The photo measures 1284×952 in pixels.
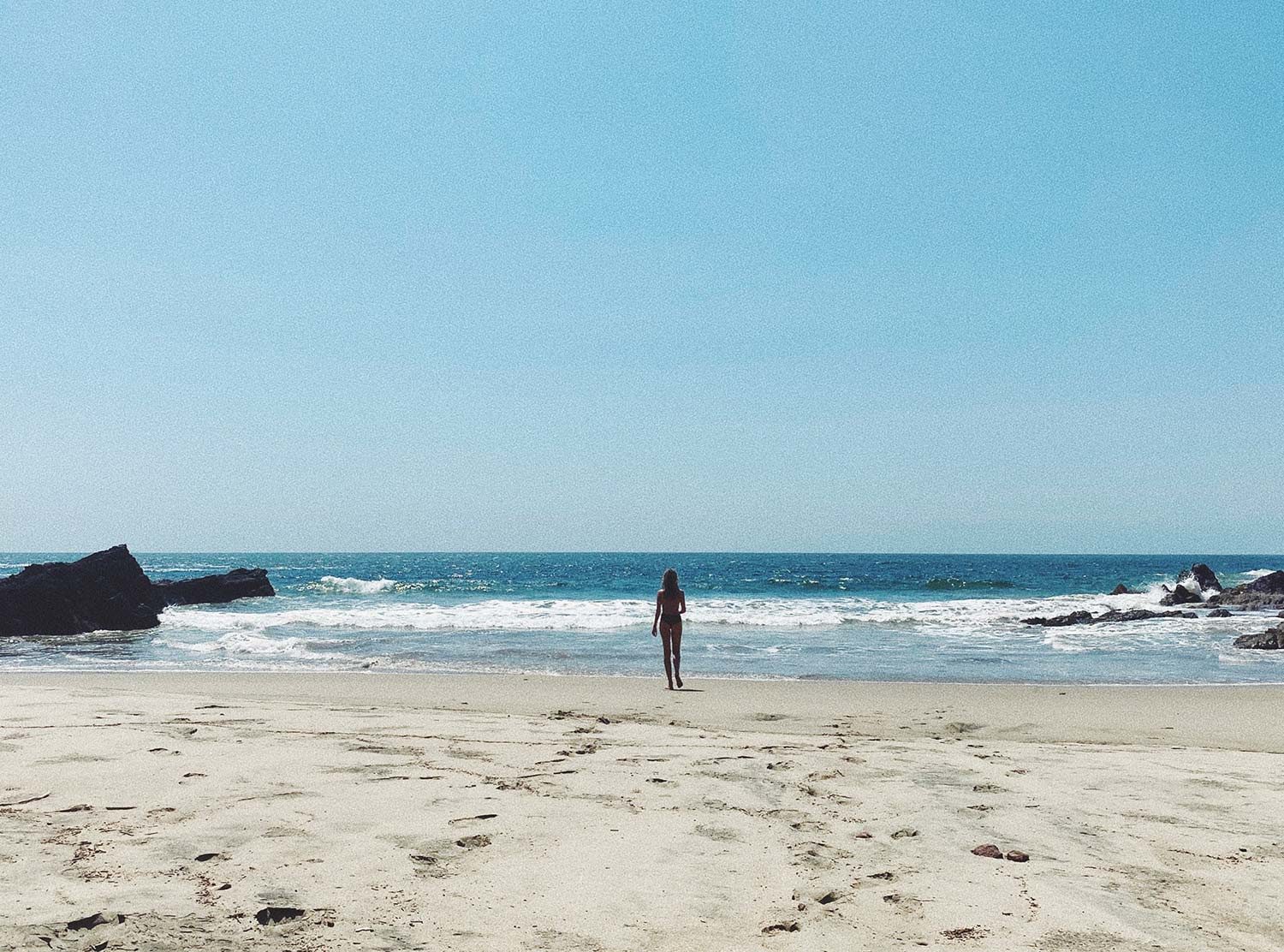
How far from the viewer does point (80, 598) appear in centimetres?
2397

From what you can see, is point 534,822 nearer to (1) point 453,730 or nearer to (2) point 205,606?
(1) point 453,730

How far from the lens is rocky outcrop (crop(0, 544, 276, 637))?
73.7 ft

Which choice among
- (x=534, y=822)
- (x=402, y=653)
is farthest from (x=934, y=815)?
(x=402, y=653)

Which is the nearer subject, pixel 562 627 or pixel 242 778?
pixel 242 778

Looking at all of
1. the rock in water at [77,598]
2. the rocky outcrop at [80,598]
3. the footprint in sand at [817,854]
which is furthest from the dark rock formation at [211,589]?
the footprint in sand at [817,854]

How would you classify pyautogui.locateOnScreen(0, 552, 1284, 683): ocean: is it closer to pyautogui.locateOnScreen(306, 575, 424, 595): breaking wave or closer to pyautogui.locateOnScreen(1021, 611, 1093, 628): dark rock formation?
pyautogui.locateOnScreen(1021, 611, 1093, 628): dark rock formation

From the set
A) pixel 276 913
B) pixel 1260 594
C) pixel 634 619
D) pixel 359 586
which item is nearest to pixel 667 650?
pixel 276 913

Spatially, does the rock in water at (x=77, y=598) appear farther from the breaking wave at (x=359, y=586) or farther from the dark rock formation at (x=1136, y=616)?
the dark rock formation at (x=1136, y=616)

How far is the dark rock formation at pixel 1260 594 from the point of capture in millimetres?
29531

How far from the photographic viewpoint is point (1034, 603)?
34750 mm

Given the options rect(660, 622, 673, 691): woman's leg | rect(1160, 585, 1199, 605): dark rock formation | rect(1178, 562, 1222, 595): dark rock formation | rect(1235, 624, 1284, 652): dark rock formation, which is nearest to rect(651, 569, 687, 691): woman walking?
rect(660, 622, 673, 691): woman's leg

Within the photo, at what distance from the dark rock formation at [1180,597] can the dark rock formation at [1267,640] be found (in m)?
16.1

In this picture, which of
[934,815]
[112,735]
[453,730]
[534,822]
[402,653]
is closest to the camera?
[534,822]

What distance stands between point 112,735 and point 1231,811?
7.81m
